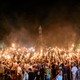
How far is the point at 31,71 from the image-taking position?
57.7 ft

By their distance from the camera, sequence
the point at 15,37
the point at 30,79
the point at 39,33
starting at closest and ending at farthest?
the point at 30,79 → the point at 15,37 → the point at 39,33

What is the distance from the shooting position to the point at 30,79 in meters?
17.5

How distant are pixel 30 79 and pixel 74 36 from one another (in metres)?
41.3

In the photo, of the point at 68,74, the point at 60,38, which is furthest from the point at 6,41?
the point at 68,74

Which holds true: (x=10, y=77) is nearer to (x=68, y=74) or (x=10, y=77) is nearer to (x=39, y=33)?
(x=68, y=74)

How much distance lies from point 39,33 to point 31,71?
5843 cm

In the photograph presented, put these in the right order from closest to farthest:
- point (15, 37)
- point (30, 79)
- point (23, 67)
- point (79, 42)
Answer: point (30, 79)
point (23, 67)
point (79, 42)
point (15, 37)

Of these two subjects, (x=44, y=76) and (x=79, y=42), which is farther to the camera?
(x=79, y=42)

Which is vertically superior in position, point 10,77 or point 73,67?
point 73,67

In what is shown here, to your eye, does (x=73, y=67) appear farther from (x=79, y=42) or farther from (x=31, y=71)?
(x=79, y=42)

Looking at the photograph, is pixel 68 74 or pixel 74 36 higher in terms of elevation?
pixel 74 36

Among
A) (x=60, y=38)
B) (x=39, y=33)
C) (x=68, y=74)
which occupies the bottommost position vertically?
(x=68, y=74)

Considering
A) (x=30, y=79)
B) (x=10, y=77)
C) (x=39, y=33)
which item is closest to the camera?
(x=10, y=77)

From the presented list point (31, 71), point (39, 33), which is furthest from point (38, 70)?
point (39, 33)
